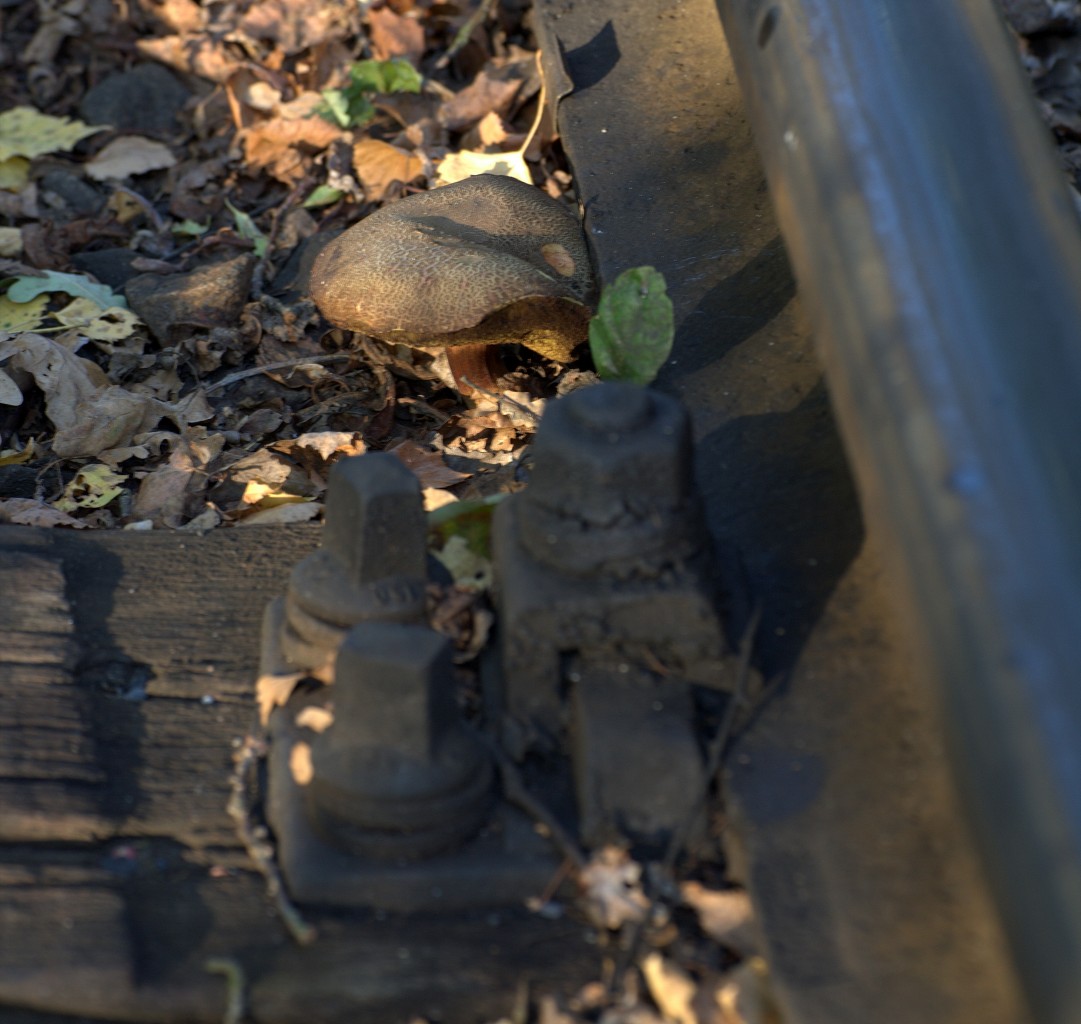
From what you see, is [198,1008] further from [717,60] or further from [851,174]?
[717,60]

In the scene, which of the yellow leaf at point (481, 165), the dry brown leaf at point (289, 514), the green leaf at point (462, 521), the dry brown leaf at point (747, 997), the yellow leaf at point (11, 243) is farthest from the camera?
the yellow leaf at point (11, 243)

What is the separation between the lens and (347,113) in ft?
13.5

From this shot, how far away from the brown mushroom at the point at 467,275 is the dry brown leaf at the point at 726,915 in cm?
140

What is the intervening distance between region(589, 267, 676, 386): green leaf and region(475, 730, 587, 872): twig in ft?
2.78

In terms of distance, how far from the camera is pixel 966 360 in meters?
1.58

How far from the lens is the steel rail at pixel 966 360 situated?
4.09 feet

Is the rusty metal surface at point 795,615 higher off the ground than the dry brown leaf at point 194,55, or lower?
higher

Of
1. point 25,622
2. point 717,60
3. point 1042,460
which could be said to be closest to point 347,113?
point 717,60

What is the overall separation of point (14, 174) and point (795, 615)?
330cm

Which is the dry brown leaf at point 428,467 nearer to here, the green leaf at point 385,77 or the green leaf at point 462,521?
the green leaf at point 462,521

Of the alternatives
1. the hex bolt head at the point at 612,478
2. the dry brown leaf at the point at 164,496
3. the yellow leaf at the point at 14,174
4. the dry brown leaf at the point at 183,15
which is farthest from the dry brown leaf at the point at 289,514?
the dry brown leaf at the point at 183,15

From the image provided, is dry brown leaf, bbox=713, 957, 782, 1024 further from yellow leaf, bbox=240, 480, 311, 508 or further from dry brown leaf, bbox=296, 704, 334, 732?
yellow leaf, bbox=240, 480, 311, 508

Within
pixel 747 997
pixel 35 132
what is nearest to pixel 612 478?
pixel 747 997

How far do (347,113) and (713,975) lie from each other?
3.27m
